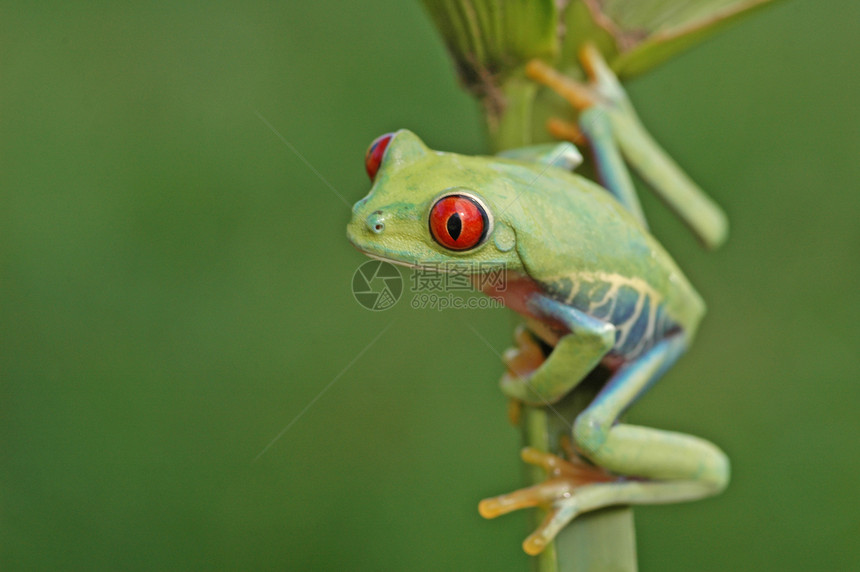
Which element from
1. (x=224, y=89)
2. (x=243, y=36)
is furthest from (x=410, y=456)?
(x=243, y=36)

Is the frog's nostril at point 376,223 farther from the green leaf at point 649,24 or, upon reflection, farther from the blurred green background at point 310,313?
the blurred green background at point 310,313

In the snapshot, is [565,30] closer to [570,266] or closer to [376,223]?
[570,266]

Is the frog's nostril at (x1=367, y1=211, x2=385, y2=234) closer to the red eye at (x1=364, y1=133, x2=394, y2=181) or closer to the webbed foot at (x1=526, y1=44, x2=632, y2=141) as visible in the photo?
the red eye at (x1=364, y1=133, x2=394, y2=181)

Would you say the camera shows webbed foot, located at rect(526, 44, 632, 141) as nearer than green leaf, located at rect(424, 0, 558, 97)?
No

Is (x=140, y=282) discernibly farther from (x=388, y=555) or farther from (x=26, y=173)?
(x=388, y=555)

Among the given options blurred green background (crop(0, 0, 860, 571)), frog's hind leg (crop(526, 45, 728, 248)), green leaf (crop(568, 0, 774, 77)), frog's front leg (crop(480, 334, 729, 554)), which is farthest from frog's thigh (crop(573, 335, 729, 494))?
blurred green background (crop(0, 0, 860, 571))

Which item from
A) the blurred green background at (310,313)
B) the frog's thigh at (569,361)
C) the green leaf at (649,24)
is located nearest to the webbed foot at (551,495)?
the frog's thigh at (569,361)
